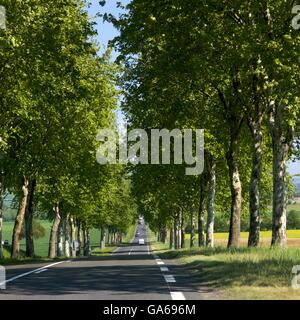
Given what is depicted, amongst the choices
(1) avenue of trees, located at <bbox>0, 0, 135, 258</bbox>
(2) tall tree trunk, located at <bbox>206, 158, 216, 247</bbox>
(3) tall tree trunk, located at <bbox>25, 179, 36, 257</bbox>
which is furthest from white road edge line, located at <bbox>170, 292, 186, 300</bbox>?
(3) tall tree trunk, located at <bbox>25, 179, 36, 257</bbox>

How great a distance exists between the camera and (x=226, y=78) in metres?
25.8

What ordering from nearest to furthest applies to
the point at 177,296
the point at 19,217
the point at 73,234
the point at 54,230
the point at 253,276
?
1. the point at 177,296
2. the point at 253,276
3. the point at 19,217
4. the point at 54,230
5. the point at 73,234

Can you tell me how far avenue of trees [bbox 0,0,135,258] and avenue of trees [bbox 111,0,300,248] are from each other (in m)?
2.38

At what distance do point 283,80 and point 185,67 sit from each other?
249 inches

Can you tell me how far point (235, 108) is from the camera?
90.5ft

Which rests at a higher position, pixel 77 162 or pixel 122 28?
pixel 122 28

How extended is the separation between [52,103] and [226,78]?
758cm

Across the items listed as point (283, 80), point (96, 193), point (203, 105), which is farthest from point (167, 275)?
point (96, 193)

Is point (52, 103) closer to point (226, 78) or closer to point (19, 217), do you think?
point (226, 78)

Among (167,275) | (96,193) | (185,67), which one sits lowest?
(167,275)

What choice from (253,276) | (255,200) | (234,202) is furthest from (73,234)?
(253,276)

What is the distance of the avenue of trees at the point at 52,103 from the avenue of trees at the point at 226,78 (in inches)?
93.9

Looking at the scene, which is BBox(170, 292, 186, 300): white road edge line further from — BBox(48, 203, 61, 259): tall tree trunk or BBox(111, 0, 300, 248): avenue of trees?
BBox(48, 203, 61, 259): tall tree trunk

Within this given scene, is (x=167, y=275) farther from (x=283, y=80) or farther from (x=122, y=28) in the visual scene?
(x=122, y=28)
